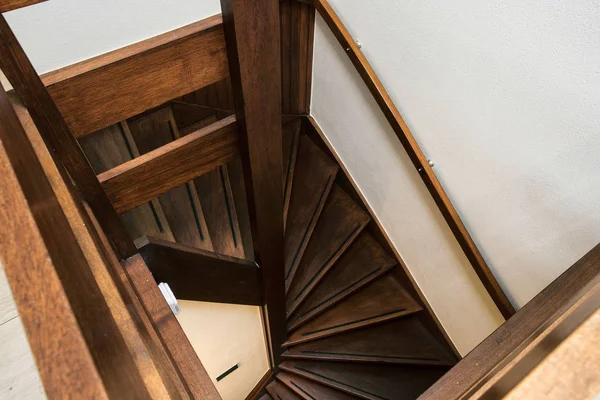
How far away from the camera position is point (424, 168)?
1.80 meters

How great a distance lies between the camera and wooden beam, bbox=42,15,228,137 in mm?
1131

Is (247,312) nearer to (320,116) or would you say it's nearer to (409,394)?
(409,394)

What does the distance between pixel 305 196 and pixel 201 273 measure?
993mm

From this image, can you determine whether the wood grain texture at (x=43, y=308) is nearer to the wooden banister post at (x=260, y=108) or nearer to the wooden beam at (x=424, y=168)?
the wooden banister post at (x=260, y=108)

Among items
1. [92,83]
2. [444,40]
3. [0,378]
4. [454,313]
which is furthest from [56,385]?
[454,313]

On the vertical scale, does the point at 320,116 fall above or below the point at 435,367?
above

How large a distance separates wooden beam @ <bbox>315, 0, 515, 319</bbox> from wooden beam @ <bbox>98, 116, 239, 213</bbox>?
70 centimetres

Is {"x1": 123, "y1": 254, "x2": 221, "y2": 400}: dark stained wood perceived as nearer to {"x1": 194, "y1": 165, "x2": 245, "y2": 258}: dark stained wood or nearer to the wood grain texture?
{"x1": 194, "y1": 165, "x2": 245, "y2": 258}: dark stained wood

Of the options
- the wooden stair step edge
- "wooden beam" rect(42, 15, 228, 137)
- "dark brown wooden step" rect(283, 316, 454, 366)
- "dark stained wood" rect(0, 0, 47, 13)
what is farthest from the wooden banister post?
the wooden stair step edge

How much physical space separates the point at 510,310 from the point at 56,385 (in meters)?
1.75

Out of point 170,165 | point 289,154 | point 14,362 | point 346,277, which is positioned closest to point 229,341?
point 346,277

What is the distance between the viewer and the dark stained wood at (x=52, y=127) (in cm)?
93

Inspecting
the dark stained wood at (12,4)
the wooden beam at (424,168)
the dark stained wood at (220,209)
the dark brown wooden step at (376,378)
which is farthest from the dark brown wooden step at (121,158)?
the dark brown wooden step at (376,378)

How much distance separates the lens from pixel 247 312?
2592mm
